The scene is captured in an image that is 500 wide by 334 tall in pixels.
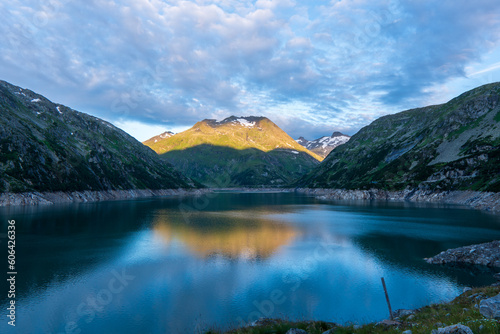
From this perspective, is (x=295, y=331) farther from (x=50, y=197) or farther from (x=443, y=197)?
(x=443, y=197)

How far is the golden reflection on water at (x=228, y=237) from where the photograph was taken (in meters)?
48.8

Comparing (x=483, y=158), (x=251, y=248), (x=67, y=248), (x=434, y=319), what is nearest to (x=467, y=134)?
(x=483, y=158)

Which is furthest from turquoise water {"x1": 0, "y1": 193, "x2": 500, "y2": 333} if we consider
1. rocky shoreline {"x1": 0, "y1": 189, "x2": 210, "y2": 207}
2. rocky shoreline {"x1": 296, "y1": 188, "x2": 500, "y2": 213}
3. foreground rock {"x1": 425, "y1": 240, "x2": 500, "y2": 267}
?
rocky shoreline {"x1": 0, "y1": 189, "x2": 210, "y2": 207}

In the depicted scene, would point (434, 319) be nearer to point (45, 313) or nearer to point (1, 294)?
point (45, 313)

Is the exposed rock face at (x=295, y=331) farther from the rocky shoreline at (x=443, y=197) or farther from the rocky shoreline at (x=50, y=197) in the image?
the rocky shoreline at (x=50, y=197)

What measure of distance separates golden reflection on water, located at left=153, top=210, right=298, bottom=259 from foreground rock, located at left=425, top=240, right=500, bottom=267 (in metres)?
26.3

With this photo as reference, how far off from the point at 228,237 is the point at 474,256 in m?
43.3

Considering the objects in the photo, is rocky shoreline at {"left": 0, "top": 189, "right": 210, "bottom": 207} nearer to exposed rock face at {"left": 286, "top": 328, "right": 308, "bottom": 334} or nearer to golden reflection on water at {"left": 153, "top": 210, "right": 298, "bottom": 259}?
golden reflection on water at {"left": 153, "top": 210, "right": 298, "bottom": 259}

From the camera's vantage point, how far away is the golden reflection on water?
160 ft

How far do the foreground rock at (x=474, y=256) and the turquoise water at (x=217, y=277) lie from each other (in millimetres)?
3070

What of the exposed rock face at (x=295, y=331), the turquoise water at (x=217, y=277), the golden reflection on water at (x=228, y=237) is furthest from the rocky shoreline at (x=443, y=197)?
the exposed rock face at (x=295, y=331)

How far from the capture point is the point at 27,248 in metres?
47.7

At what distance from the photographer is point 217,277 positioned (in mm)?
35250

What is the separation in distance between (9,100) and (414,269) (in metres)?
247
